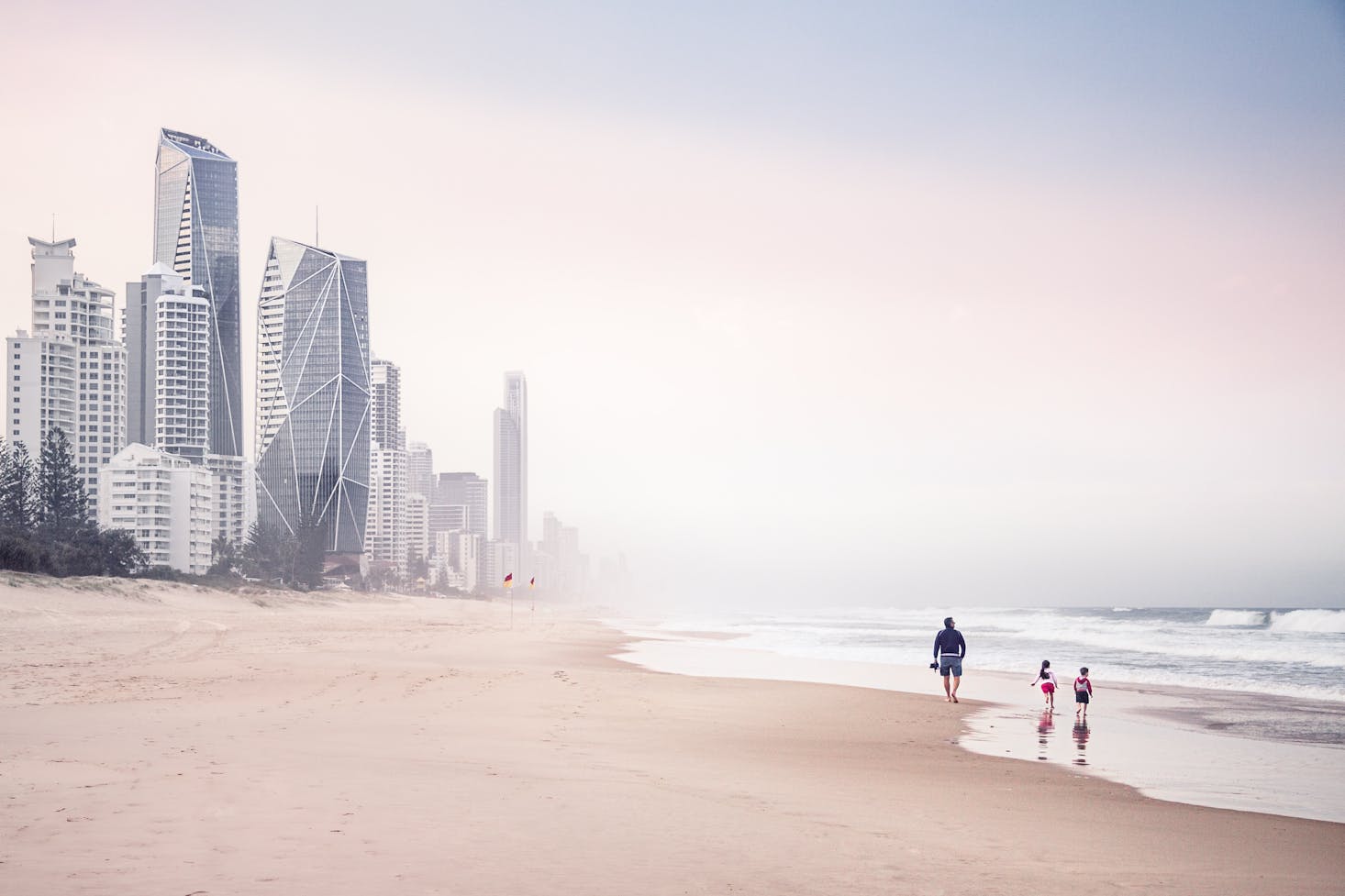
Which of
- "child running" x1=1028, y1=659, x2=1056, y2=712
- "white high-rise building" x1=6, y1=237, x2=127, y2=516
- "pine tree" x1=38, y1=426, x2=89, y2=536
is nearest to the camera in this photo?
"child running" x1=1028, y1=659, x2=1056, y2=712

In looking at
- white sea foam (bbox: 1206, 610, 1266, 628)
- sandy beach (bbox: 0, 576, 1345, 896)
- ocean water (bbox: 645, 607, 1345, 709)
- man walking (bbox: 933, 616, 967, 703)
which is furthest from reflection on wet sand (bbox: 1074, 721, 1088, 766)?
white sea foam (bbox: 1206, 610, 1266, 628)

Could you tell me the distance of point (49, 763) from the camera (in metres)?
9.33

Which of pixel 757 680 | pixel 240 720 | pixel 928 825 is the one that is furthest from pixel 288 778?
pixel 757 680

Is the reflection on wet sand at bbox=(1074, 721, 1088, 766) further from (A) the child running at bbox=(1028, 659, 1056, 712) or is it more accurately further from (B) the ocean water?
(B) the ocean water

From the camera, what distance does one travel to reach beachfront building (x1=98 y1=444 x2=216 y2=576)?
128 meters

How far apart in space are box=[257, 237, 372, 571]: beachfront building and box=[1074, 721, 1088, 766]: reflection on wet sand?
537ft

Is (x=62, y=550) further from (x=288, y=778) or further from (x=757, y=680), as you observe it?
(x=288, y=778)

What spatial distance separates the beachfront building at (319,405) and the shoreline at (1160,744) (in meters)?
157

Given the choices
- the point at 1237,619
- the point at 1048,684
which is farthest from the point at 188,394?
the point at 1048,684

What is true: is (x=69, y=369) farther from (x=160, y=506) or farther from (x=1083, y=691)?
(x=1083, y=691)

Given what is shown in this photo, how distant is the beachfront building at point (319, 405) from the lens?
172 meters

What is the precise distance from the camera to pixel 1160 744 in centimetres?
1433

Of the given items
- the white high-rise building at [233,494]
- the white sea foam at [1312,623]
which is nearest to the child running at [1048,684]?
the white sea foam at [1312,623]

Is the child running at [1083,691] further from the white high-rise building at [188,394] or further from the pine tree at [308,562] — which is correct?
the white high-rise building at [188,394]
